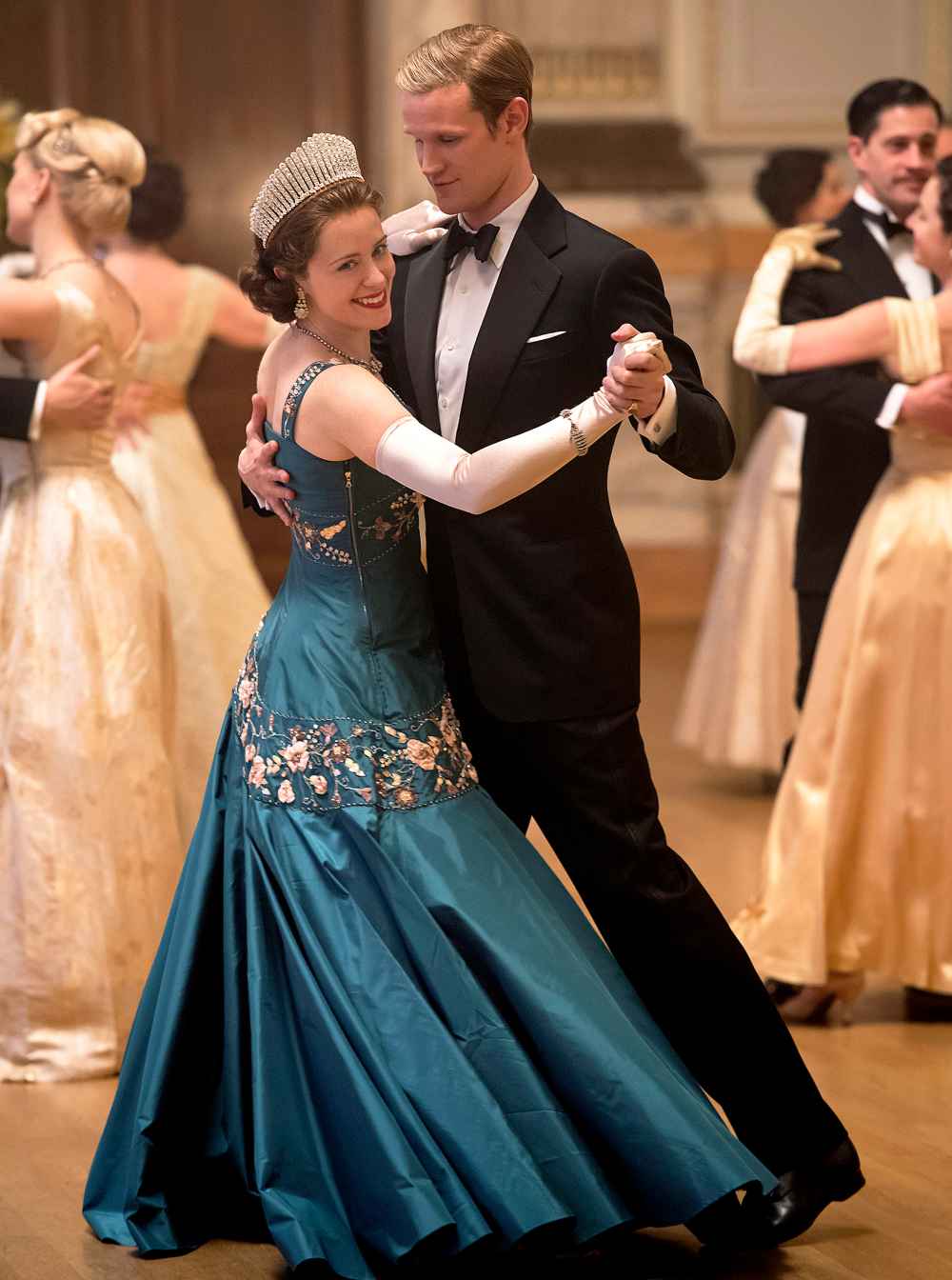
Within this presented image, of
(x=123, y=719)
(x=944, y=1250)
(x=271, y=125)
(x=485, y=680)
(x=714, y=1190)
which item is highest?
(x=271, y=125)

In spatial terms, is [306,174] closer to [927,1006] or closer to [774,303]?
[774,303]

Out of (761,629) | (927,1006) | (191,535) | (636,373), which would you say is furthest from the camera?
(761,629)

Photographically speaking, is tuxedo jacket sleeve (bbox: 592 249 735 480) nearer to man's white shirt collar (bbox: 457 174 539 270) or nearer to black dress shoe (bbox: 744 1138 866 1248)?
man's white shirt collar (bbox: 457 174 539 270)

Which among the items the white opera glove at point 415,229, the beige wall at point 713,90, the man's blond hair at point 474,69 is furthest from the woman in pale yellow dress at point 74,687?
the beige wall at point 713,90

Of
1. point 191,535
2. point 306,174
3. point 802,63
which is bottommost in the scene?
point 191,535

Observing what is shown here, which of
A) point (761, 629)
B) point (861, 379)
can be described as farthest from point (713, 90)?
point (861, 379)

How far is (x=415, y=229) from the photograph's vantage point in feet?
9.55

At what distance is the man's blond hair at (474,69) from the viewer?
2.58 meters

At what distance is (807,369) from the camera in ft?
12.8

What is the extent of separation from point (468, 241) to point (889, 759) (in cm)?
160

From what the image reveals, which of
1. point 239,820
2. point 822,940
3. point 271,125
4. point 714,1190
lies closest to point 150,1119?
point 239,820

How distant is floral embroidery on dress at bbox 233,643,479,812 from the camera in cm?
267

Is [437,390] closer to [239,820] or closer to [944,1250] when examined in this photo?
[239,820]

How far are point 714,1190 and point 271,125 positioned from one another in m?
6.98
